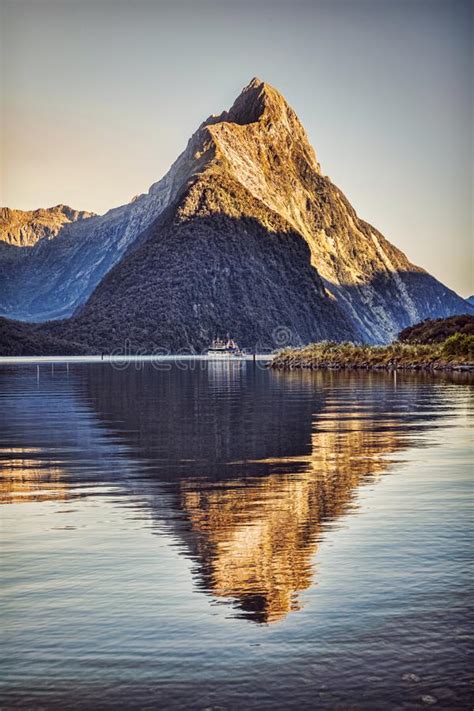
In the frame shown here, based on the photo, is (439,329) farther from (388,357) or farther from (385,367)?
(385,367)

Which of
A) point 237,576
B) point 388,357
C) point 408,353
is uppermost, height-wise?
point 408,353

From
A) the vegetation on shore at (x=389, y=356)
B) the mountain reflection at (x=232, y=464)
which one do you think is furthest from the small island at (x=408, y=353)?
the mountain reflection at (x=232, y=464)

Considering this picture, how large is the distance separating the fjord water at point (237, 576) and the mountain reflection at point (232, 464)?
0.06 metres

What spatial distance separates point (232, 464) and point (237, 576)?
35.3ft

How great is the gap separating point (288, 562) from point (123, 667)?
148 inches

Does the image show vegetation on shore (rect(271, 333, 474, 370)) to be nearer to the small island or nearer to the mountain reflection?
the small island

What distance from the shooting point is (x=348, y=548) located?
12203 mm

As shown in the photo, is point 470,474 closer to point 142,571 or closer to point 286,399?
point 142,571

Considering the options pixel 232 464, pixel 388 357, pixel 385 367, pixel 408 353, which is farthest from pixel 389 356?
pixel 232 464

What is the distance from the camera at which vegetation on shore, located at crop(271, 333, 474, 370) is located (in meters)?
84.6

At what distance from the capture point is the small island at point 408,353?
279 feet

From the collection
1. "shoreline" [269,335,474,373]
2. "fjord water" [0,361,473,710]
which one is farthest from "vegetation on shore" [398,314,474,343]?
"fjord water" [0,361,473,710]

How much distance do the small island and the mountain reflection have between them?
Result: 4074cm

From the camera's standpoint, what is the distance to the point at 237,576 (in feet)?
35.0
